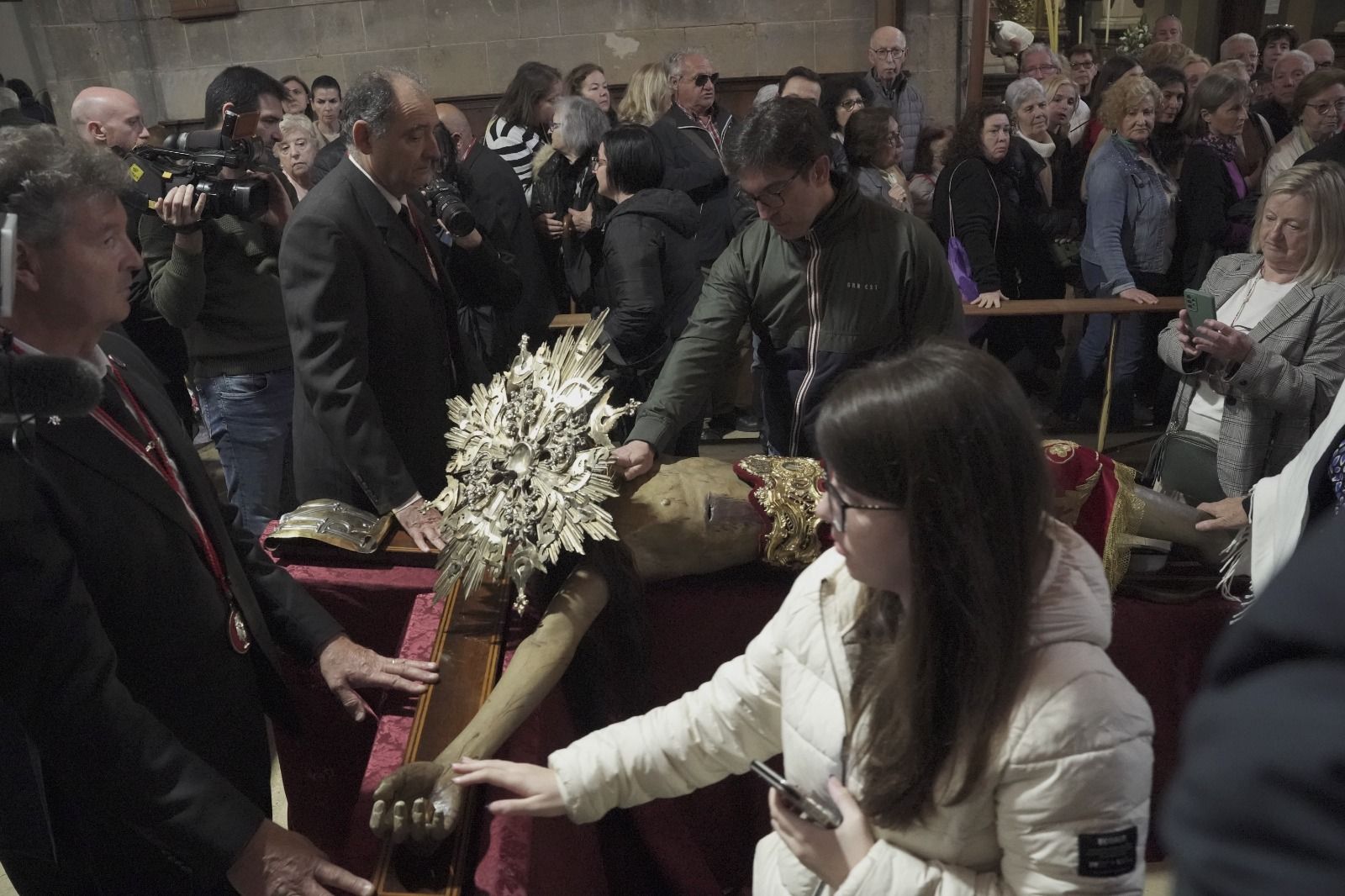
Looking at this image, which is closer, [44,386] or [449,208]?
[44,386]

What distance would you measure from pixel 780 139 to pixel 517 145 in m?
3.43

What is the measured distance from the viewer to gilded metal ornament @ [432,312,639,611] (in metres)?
2.02

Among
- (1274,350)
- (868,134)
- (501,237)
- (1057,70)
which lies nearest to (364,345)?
(501,237)

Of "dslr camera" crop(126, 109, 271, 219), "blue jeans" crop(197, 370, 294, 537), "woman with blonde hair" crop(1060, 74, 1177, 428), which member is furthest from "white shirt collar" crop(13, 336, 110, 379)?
"woman with blonde hair" crop(1060, 74, 1177, 428)

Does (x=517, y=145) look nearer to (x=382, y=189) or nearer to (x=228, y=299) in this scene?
(x=228, y=299)

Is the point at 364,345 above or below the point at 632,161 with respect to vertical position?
below

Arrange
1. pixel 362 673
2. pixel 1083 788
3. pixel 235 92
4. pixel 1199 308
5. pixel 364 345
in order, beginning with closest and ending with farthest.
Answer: pixel 1083 788 < pixel 362 673 < pixel 364 345 < pixel 1199 308 < pixel 235 92

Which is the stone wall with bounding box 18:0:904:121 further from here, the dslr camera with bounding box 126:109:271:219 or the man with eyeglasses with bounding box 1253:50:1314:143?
the dslr camera with bounding box 126:109:271:219

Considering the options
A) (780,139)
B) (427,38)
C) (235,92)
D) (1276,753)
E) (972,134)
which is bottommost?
(1276,753)

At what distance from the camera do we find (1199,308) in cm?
297

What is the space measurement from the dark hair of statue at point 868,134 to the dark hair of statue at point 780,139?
8.85 feet

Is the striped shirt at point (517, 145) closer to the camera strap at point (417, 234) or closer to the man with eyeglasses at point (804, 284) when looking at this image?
the camera strap at point (417, 234)

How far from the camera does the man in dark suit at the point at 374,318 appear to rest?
2.41 meters

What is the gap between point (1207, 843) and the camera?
0.58 metres
